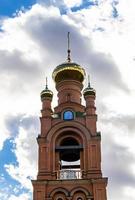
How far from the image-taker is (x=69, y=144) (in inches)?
1320

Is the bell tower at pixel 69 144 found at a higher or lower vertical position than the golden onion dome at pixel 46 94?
lower

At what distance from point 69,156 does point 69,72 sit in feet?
17.6

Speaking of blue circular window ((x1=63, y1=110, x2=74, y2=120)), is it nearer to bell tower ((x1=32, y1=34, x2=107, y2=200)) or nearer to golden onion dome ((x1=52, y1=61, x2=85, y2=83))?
bell tower ((x1=32, y1=34, x2=107, y2=200))

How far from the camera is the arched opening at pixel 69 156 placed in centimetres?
3109

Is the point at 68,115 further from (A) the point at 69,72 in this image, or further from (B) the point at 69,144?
(A) the point at 69,72

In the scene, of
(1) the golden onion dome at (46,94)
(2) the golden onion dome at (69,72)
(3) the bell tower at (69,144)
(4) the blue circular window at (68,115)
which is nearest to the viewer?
(3) the bell tower at (69,144)

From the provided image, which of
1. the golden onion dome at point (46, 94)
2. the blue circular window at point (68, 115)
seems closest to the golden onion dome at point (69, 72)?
the golden onion dome at point (46, 94)

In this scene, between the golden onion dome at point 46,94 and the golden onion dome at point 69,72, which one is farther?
the golden onion dome at point 69,72

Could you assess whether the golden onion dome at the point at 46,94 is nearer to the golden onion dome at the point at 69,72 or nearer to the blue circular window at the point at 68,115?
the blue circular window at the point at 68,115

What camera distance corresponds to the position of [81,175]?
31125 mm

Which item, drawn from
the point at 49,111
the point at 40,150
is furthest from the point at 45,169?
the point at 49,111

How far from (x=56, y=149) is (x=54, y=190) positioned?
2.76 m

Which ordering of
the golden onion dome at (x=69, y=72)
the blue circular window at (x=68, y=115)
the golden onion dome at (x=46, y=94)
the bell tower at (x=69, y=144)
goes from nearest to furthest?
the bell tower at (x=69, y=144) → the blue circular window at (x=68, y=115) → the golden onion dome at (x=46, y=94) → the golden onion dome at (x=69, y=72)

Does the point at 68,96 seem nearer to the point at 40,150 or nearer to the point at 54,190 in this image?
the point at 40,150
